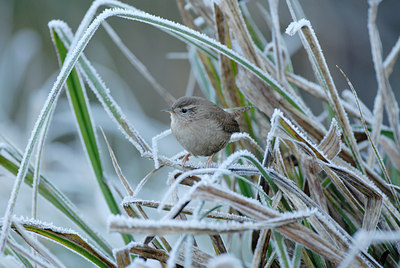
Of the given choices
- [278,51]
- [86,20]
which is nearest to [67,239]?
[86,20]

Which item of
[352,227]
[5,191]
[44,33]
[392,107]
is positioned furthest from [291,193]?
[44,33]

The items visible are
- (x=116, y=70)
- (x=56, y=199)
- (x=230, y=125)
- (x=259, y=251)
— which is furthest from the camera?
(x=116, y=70)

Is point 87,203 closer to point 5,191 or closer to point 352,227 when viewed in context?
point 5,191

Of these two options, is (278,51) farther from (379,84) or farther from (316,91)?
(379,84)

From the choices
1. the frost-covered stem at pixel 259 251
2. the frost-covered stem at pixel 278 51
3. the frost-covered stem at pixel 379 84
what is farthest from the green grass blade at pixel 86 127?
the frost-covered stem at pixel 379 84

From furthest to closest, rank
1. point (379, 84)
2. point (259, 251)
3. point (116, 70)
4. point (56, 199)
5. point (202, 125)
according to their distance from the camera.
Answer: point (116, 70)
point (202, 125)
point (379, 84)
point (56, 199)
point (259, 251)

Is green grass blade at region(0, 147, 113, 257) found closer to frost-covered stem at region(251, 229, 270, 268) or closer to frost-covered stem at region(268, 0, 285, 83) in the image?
frost-covered stem at region(251, 229, 270, 268)

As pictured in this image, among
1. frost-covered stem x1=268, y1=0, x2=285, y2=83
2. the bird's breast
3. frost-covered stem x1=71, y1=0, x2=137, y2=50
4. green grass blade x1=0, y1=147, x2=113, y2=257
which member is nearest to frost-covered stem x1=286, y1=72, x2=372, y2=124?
frost-covered stem x1=268, y1=0, x2=285, y2=83

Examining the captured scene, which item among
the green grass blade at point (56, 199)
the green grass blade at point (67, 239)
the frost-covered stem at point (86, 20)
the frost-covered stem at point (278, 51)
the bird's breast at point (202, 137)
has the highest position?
the frost-covered stem at point (86, 20)

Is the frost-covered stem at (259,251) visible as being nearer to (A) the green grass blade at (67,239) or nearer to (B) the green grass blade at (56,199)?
(A) the green grass blade at (67,239)
